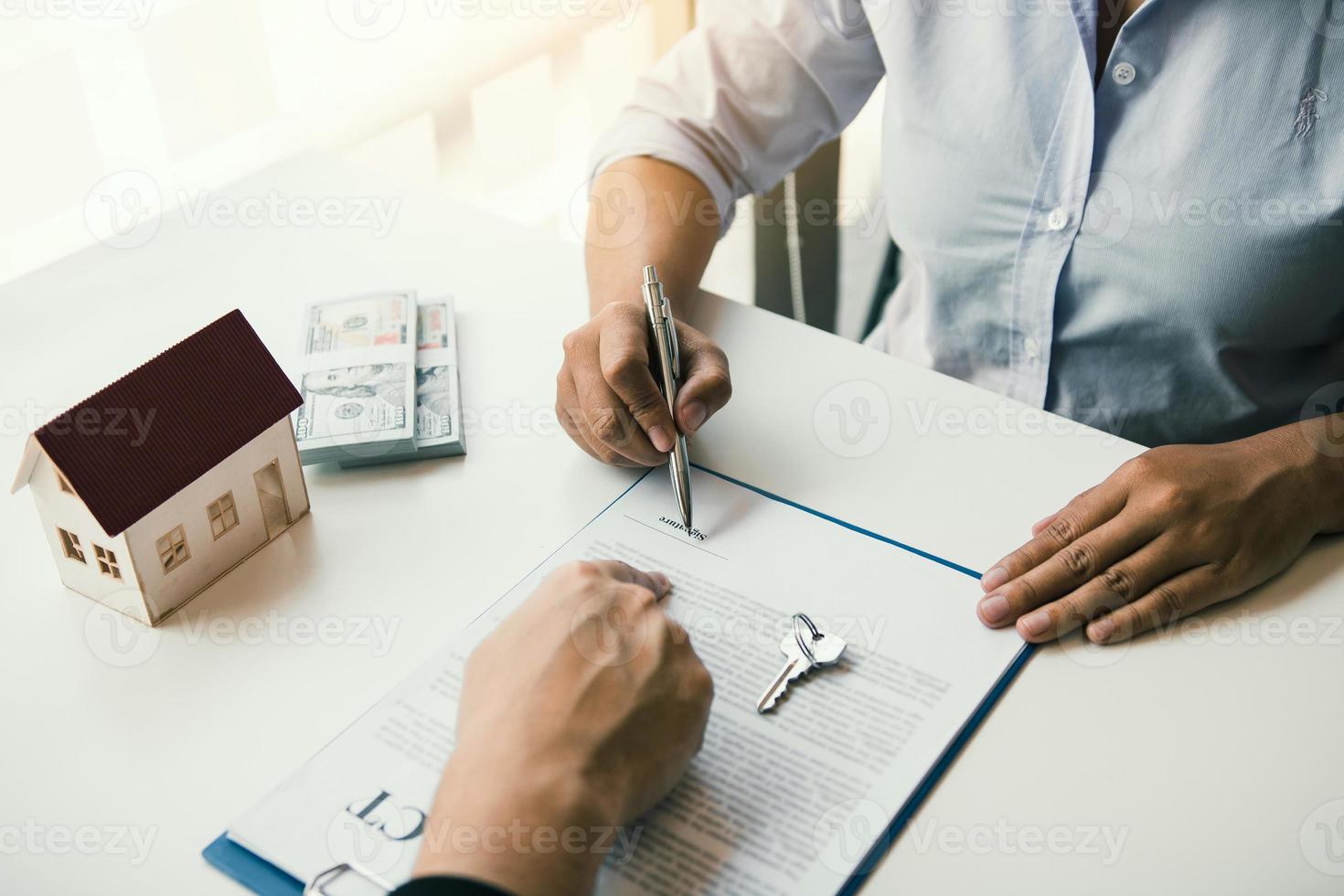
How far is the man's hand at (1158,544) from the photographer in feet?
2.67

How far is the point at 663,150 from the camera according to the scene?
1240 millimetres

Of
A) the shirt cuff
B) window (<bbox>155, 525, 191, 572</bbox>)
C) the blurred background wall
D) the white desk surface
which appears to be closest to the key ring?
the white desk surface

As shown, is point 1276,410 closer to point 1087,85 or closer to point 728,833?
point 1087,85

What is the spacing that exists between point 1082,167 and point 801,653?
61cm

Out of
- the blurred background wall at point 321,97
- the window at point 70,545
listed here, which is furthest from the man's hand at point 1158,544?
the blurred background wall at point 321,97

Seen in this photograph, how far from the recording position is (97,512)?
0.74 m

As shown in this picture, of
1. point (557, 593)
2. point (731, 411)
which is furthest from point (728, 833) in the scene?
point (731, 411)

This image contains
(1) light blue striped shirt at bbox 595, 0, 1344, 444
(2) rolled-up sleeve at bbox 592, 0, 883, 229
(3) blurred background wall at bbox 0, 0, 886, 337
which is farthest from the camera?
(3) blurred background wall at bbox 0, 0, 886, 337

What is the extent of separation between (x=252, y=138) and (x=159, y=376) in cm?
112

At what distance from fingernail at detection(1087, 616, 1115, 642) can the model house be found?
627 mm

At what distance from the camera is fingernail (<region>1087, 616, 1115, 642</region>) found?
2.62 ft
